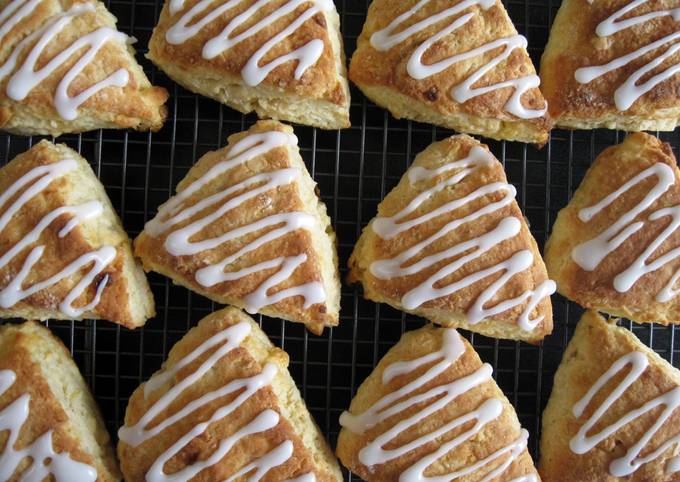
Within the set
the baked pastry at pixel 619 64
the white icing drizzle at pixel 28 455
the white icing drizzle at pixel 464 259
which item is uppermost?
the baked pastry at pixel 619 64

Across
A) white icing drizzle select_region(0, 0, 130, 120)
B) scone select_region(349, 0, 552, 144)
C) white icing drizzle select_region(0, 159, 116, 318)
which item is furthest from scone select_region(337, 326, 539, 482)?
white icing drizzle select_region(0, 0, 130, 120)

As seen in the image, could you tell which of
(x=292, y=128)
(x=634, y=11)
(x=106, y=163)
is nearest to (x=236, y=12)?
(x=292, y=128)

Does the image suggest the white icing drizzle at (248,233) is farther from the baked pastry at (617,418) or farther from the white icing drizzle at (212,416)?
the baked pastry at (617,418)

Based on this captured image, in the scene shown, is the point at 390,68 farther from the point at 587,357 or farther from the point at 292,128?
the point at 587,357

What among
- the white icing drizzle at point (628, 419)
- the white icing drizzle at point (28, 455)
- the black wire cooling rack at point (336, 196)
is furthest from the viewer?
the black wire cooling rack at point (336, 196)

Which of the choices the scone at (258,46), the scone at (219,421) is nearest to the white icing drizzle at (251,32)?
the scone at (258,46)

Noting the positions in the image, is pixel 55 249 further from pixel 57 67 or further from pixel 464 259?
pixel 464 259
